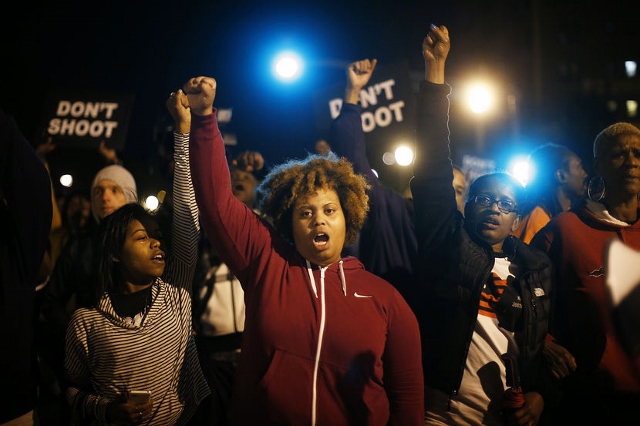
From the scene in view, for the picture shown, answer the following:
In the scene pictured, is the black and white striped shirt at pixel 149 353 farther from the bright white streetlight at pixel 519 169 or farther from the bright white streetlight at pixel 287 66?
the bright white streetlight at pixel 519 169

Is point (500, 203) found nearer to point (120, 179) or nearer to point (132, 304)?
point (132, 304)

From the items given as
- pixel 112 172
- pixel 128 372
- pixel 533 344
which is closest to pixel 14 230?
pixel 128 372

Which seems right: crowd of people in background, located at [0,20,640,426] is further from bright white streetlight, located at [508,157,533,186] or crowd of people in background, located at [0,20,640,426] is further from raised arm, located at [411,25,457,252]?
bright white streetlight, located at [508,157,533,186]

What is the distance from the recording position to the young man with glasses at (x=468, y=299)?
291 centimetres

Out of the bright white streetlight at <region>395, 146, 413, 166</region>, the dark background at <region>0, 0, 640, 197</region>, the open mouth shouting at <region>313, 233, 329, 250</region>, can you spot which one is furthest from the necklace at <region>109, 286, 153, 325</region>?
the bright white streetlight at <region>395, 146, 413, 166</region>

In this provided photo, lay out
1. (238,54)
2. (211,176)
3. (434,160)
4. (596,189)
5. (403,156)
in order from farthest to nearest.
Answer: (238,54)
(403,156)
(596,189)
(434,160)
(211,176)

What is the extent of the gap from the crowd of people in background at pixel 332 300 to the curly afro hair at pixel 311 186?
1 cm

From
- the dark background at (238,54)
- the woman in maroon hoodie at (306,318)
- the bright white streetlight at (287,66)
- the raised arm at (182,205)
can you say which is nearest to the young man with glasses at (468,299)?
the woman in maroon hoodie at (306,318)

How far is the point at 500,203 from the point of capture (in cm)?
322

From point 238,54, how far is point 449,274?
390 inches

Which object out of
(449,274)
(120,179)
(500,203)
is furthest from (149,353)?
(120,179)

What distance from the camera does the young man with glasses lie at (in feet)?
9.55

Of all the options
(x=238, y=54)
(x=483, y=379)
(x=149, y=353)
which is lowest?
(x=483, y=379)

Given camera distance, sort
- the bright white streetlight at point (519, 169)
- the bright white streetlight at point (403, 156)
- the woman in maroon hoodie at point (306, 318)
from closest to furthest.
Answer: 1. the woman in maroon hoodie at point (306, 318)
2. the bright white streetlight at point (403, 156)
3. the bright white streetlight at point (519, 169)
